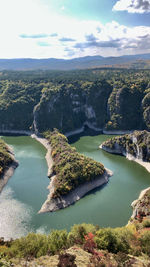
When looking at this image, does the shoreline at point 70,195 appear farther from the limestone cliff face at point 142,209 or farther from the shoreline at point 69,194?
the limestone cliff face at point 142,209

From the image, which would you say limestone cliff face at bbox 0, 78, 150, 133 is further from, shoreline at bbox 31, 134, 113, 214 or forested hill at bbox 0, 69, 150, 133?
shoreline at bbox 31, 134, 113, 214

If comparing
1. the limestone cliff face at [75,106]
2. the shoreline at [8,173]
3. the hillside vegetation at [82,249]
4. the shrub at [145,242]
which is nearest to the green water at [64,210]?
the shoreline at [8,173]

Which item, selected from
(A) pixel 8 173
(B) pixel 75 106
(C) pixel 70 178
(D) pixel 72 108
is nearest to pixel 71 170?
(C) pixel 70 178

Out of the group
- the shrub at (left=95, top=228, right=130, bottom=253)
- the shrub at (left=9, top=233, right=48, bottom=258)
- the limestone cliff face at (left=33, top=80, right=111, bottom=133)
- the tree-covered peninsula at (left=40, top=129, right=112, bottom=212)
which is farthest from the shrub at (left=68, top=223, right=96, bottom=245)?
the limestone cliff face at (left=33, top=80, right=111, bottom=133)

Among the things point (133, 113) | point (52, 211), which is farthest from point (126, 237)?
point (133, 113)

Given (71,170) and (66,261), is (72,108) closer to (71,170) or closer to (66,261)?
(71,170)
